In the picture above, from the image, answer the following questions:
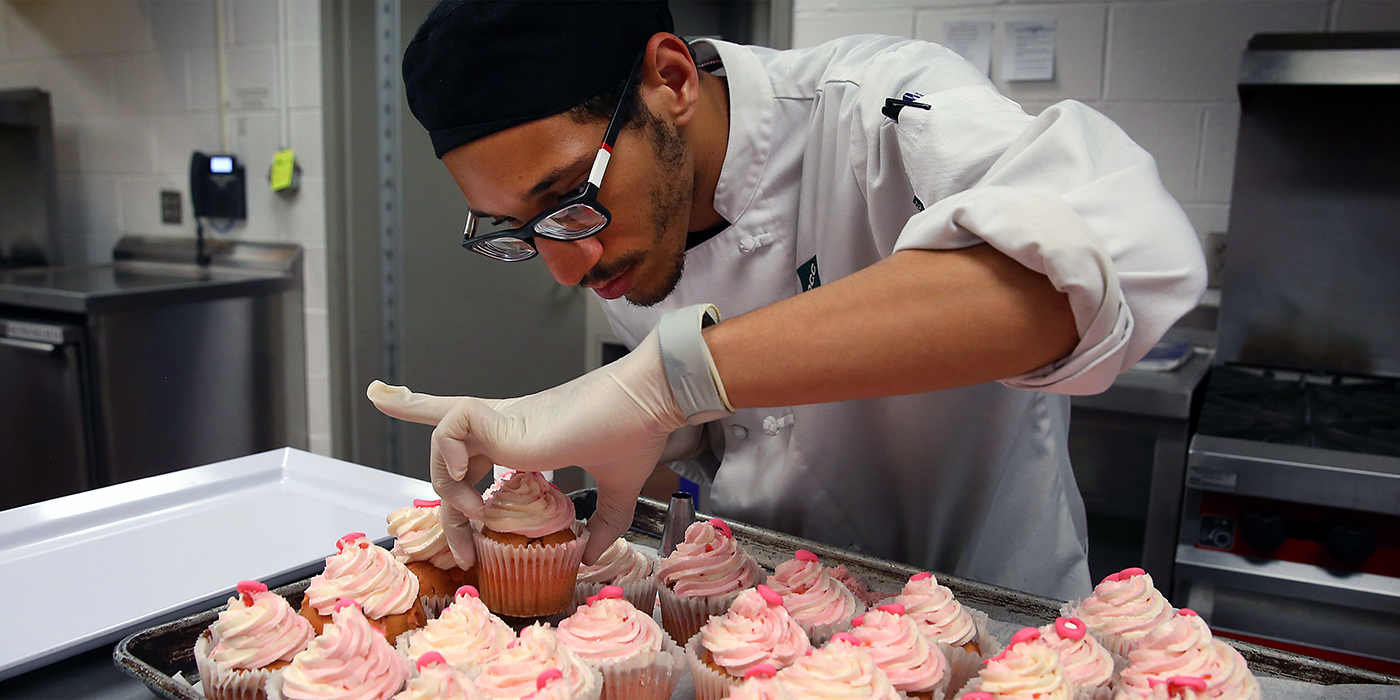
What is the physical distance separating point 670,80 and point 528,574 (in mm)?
823

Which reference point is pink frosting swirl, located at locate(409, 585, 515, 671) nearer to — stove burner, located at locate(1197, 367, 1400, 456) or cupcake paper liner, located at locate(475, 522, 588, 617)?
cupcake paper liner, located at locate(475, 522, 588, 617)

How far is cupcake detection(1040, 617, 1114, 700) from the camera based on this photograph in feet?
3.85

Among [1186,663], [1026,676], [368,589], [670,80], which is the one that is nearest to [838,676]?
[1026,676]

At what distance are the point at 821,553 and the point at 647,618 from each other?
0.35 m

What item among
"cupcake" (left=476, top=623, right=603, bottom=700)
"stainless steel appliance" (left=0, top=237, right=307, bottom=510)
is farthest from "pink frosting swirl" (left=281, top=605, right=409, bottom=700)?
"stainless steel appliance" (left=0, top=237, right=307, bottom=510)

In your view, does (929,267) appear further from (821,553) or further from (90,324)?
(90,324)

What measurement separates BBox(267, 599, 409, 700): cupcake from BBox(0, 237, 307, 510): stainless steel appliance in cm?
267

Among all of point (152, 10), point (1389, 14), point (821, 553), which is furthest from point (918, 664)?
point (152, 10)

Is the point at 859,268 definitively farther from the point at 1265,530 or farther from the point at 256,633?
the point at 1265,530

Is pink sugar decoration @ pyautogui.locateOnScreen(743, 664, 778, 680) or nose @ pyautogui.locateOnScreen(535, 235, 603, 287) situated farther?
nose @ pyautogui.locateOnScreen(535, 235, 603, 287)

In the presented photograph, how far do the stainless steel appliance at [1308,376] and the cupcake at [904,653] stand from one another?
1.29m

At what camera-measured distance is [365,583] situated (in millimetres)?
1327

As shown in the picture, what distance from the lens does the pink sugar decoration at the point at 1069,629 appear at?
1.19 metres

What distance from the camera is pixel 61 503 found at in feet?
5.56
